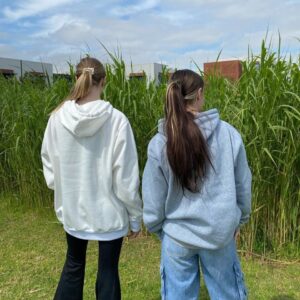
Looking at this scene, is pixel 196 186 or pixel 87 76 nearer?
pixel 196 186

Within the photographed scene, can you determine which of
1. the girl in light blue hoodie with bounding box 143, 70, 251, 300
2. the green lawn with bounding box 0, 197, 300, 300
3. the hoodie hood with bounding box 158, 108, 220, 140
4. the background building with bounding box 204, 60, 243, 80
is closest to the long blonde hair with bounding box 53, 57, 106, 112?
the girl in light blue hoodie with bounding box 143, 70, 251, 300

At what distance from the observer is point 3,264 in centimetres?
358

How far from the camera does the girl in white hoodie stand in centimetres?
205

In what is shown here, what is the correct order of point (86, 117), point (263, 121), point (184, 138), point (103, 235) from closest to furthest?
point (184, 138) → point (86, 117) → point (103, 235) → point (263, 121)

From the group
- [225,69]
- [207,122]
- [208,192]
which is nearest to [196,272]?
[208,192]

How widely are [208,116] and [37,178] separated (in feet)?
11.9

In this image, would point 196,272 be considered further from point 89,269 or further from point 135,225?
point 89,269

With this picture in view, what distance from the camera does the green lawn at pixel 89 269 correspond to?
9.74 feet

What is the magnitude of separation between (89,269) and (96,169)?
1589 mm

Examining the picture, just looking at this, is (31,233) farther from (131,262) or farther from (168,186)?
(168,186)

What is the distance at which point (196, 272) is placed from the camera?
1819 millimetres

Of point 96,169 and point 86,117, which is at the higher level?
point 86,117

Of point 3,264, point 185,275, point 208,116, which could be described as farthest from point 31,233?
point 208,116

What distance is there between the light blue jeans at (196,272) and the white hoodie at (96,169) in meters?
0.38
